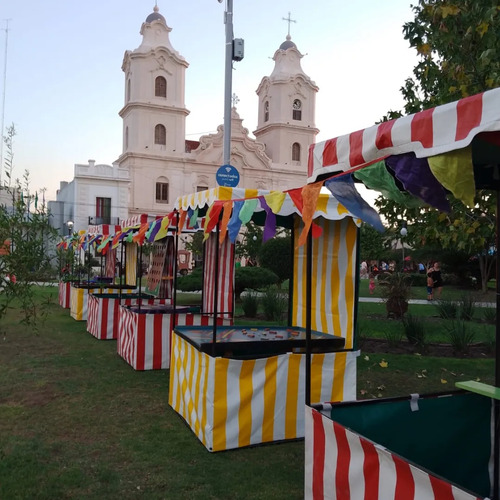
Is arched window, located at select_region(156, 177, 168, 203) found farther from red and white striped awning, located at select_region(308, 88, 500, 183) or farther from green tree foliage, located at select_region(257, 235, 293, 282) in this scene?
red and white striped awning, located at select_region(308, 88, 500, 183)

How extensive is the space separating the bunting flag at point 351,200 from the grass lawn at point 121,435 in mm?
1947

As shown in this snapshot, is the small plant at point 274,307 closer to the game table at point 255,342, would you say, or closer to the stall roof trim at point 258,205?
the stall roof trim at point 258,205

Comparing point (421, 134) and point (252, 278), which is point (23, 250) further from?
A: point (252, 278)

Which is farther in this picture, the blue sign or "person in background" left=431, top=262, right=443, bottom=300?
"person in background" left=431, top=262, right=443, bottom=300

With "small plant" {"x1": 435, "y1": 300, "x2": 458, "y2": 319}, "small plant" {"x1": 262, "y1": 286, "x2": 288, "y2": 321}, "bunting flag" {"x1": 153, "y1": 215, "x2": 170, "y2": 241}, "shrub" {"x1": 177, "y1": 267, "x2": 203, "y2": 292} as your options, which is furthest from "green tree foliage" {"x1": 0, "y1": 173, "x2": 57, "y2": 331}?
"shrub" {"x1": 177, "y1": 267, "x2": 203, "y2": 292}

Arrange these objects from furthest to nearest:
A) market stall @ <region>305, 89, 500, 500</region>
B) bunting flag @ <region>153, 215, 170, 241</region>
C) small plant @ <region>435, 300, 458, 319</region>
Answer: small plant @ <region>435, 300, 458, 319</region>, bunting flag @ <region>153, 215, 170, 241</region>, market stall @ <region>305, 89, 500, 500</region>

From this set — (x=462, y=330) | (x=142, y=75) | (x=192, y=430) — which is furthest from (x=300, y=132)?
(x=192, y=430)

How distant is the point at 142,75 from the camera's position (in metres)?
44.2

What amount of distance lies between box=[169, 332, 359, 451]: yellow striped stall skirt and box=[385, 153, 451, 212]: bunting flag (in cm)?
247

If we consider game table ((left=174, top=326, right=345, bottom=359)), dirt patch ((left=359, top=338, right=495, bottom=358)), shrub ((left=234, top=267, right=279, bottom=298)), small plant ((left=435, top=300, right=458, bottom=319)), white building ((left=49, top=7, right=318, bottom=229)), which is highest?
white building ((left=49, top=7, right=318, bottom=229))

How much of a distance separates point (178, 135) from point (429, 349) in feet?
131

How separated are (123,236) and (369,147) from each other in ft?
25.1

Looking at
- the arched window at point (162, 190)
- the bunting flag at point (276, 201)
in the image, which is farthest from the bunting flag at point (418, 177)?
the arched window at point (162, 190)

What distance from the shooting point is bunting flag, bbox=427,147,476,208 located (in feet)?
6.54
